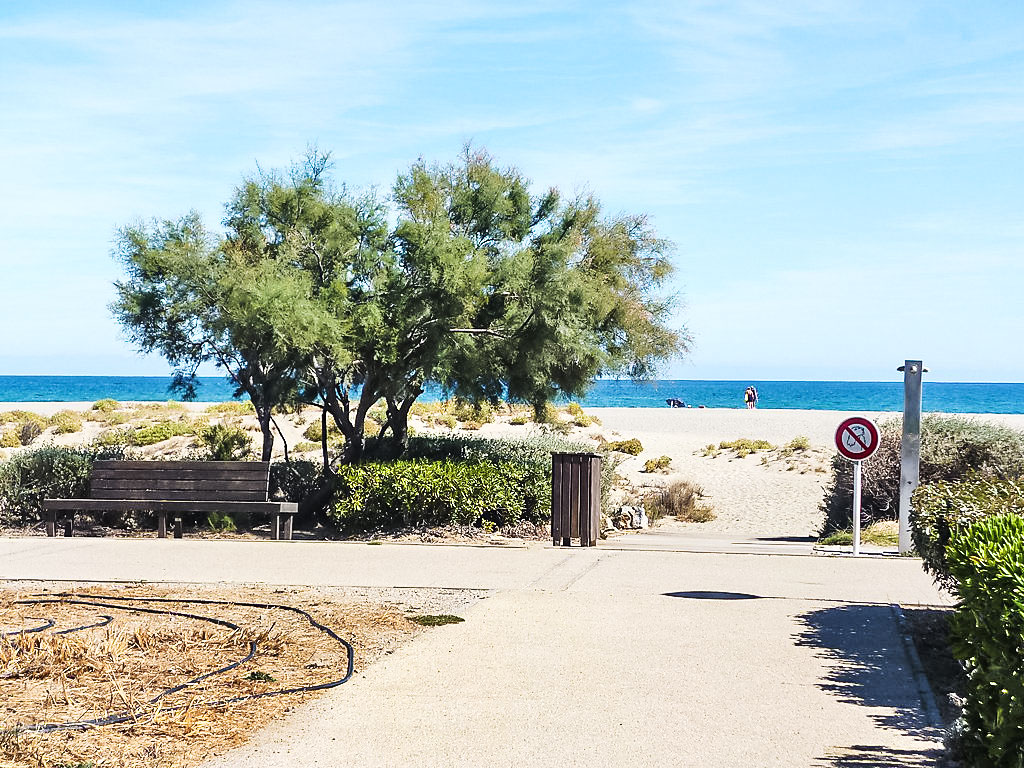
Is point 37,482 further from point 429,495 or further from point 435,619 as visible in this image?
point 435,619

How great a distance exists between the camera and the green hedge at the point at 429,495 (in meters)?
13.6

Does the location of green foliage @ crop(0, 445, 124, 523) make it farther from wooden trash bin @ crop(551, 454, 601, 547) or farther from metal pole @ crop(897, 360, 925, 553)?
metal pole @ crop(897, 360, 925, 553)

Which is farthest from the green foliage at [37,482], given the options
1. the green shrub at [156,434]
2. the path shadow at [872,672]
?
the green shrub at [156,434]

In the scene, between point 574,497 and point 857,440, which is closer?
point 857,440

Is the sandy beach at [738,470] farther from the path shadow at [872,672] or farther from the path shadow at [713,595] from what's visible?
the path shadow at [872,672]

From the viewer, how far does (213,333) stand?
15227 mm

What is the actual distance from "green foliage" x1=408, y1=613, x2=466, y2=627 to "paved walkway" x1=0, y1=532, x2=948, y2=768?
15 cm

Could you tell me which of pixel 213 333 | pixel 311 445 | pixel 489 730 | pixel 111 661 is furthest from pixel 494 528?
pixel 311 445

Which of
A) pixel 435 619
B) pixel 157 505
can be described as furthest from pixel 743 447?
pixel 435 619

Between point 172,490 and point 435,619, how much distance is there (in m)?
7.37

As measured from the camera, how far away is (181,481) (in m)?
14.3

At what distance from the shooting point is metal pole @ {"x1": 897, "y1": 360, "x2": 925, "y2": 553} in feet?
40.0

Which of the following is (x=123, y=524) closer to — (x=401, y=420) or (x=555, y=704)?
(x=401, y=420)

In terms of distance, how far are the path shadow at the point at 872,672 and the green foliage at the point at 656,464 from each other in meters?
20.2
